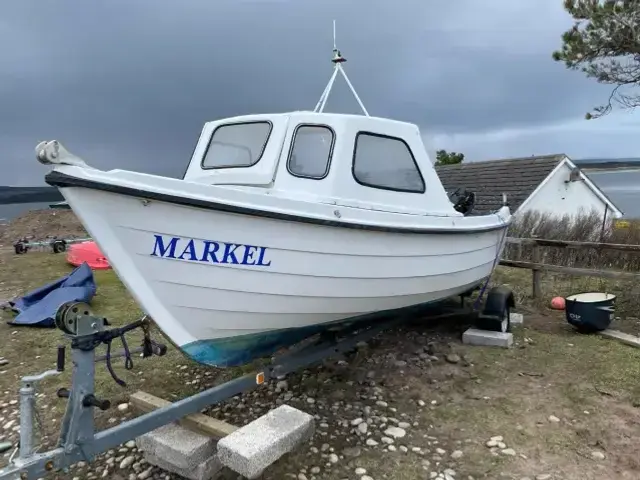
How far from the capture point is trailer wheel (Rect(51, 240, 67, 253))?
1359cm

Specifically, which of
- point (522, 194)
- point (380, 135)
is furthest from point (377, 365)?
point (522, 194)

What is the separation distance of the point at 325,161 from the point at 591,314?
3.81m

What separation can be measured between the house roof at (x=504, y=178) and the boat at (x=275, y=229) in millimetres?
11055

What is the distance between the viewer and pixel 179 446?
3193 millimetres

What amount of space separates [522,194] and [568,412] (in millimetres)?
12925

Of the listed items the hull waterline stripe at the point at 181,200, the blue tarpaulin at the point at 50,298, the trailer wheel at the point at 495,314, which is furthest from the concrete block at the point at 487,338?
the blue tarpaulin at the point at 50,298

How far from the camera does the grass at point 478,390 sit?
130 inches

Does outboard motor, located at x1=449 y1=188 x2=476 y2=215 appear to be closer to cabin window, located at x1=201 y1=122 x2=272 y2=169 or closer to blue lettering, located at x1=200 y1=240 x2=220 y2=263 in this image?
cabin window, located at x1=201 y1=122 x2=272 y2=169

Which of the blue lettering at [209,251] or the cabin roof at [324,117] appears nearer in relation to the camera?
the blue lettering at [209,251]

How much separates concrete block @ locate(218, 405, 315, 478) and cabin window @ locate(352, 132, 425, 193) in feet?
A: 6.38

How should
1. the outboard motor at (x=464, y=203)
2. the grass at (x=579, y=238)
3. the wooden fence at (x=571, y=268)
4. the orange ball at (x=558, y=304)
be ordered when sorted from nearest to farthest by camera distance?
the outboard motor at (x=464, y=203) < the wooden fence at (x=571, y=268) < the orange ball at (x=558, y=304) < the grass at (x=579, y=238)

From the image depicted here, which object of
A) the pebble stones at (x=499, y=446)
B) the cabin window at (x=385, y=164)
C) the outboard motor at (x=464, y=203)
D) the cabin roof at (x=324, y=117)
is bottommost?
the pebble stones at (x=499, y=446)

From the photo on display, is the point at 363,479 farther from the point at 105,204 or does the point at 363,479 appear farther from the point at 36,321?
the point at 36,321

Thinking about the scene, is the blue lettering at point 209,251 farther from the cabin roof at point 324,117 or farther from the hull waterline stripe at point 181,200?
the cabin roof at point 324,117
